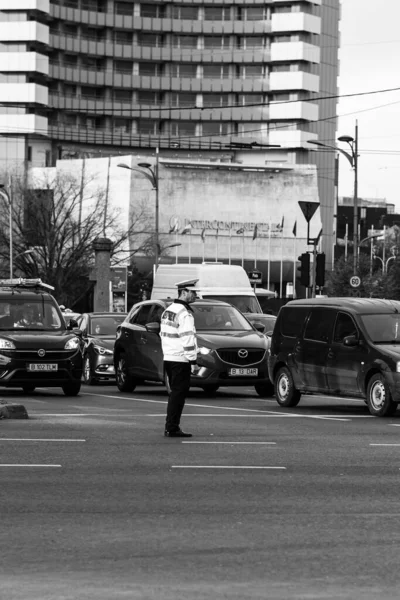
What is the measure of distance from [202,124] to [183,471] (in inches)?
A: 5185

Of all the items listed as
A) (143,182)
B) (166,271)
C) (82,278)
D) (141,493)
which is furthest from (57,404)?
(143,182)

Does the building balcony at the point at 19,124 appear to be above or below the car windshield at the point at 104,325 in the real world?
above

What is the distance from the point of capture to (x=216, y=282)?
1596 inches

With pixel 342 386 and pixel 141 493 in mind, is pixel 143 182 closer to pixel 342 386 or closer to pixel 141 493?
pixel 342 386

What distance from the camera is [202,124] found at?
143125 mm

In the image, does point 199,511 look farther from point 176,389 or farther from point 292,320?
point 292,320

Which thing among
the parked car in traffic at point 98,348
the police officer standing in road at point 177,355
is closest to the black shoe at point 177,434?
the police officer standing in road at point 177,355

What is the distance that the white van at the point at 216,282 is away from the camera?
38.3 metres

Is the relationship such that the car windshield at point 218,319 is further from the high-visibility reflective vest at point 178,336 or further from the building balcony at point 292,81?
the building balcony at point 292,81

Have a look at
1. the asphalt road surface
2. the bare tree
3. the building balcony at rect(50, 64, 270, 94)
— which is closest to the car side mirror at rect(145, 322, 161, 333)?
the asphalt road surface

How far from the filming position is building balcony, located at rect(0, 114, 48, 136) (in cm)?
13275

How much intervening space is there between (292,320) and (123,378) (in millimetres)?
6325

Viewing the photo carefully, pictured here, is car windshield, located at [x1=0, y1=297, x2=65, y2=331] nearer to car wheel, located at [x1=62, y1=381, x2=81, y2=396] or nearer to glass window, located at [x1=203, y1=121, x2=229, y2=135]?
car wheel, located at [x1=62, y1=381, x2=81, y2=396]

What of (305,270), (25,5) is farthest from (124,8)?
(305,270)
